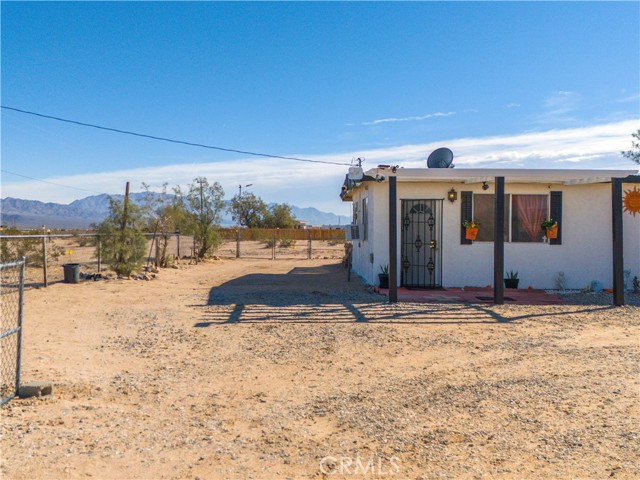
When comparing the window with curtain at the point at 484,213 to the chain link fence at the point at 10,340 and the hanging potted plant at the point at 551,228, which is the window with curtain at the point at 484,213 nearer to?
the hanging potted plant at the point at 551,228

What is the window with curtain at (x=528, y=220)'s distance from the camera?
1249 cm

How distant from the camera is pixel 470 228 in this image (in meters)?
12.2

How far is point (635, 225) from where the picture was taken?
40.8 feet

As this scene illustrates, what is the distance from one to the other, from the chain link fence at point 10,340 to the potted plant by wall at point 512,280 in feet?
34.0

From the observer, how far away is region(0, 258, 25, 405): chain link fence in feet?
15.0

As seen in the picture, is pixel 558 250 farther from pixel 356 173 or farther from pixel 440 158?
pixel 356 173

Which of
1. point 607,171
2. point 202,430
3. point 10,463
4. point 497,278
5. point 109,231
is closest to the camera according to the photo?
point 10,463

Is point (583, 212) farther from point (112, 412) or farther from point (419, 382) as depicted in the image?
point (112, 412)

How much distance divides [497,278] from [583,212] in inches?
160

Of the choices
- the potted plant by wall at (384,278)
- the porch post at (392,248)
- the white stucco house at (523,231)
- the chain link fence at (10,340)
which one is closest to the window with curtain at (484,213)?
the white stucco house at (523,231)

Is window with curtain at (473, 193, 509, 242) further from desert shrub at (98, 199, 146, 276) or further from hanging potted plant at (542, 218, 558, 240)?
desert shrub at (98, 199, 146, 276)

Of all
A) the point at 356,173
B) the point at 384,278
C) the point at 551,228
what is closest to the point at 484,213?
the point at 551,228

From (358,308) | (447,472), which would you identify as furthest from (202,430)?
(358,308)

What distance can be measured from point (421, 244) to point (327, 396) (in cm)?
849
